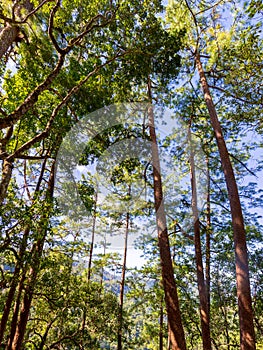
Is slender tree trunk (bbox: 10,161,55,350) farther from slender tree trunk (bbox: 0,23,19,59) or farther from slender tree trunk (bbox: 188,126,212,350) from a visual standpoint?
slender tree trunk (bbox: 188,126,212,350)

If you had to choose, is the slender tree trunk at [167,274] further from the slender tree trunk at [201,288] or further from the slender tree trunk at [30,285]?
the slender tree trunk at [30,285]

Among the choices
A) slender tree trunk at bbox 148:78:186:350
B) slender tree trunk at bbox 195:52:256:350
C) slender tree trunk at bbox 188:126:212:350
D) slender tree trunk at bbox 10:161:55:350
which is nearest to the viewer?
slender tree trunk at bbox 195:52:256:350

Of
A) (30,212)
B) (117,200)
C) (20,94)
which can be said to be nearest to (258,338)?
(117,200)

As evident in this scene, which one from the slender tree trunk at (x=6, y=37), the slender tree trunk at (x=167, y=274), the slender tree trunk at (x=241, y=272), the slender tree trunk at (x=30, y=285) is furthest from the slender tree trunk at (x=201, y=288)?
the slender tree trunk at (x=6, y=37)

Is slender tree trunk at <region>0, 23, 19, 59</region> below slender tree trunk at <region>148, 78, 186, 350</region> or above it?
above

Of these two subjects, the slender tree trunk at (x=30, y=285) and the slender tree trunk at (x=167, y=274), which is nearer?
the slender tree trunk at (x=30, y=285)

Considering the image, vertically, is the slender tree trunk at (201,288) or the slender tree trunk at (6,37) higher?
the slender tree trunk at (6,37)

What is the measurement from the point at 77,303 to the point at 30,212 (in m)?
3.95

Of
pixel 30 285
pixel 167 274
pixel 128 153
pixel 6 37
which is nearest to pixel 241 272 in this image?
pixel 167 274

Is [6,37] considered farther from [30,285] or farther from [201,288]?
[201,288]

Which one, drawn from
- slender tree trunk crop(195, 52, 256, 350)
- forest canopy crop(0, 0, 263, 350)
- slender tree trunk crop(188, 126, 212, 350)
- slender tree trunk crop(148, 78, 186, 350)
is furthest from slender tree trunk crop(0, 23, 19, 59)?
slender tree trunk crop(188, 126, 212, 350)

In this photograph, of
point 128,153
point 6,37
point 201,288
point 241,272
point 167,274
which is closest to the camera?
point 241,272

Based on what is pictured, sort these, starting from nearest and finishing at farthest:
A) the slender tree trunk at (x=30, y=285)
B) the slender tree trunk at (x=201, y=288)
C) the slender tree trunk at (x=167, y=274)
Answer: the slender tree trunk at (x=30, y=285) → the slender tree trunk at (x=167, y=274) → the slender tree trunk at (x=201, y=288)

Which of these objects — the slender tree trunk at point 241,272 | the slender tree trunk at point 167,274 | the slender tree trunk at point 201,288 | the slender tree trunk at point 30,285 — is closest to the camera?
the slender tree trunk at point 241,272
